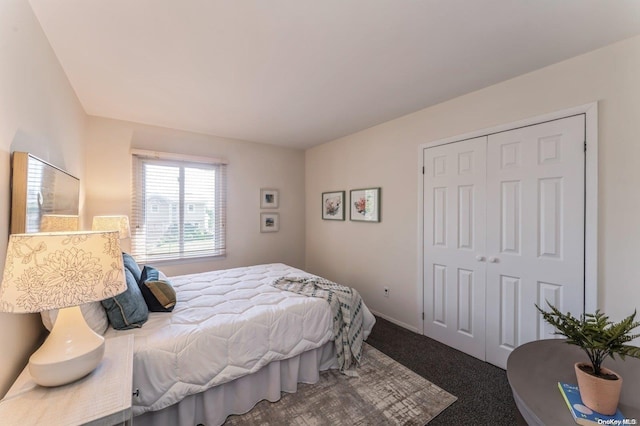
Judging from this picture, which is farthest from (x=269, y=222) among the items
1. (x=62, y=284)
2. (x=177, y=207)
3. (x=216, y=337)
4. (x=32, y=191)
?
(x=62, y=284)

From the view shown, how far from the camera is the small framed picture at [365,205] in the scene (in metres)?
3.36

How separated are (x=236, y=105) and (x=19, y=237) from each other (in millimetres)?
2229

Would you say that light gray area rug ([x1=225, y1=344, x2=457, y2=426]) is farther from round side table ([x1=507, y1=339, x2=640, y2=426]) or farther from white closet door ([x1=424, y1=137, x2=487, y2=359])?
round side table ([x1=507, y1=339, x2=640, y2=426])

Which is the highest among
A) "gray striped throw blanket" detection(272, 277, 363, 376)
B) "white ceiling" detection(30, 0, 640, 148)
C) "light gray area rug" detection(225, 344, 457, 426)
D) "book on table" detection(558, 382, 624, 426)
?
"white ceiling" detection(30, 0, 640, 148)

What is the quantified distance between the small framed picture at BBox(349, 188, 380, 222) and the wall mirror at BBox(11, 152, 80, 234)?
2957 millimetres

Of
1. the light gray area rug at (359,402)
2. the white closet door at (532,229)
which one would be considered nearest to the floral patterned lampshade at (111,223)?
the light gray area rug at (359,402)

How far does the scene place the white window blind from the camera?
10.7ft

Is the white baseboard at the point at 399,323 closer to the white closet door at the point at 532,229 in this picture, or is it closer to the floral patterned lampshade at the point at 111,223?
the white closet door at the point at 532,229

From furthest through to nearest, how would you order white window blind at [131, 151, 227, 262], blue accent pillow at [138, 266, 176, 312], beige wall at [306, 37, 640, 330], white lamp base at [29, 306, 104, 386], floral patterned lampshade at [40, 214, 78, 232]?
white window blind at [131, 151, 227, 262], blue accent pillow at [138, 266, 176, 312], beige wall at [306, 37, 640, 330], floral patterned lampshade at [40, 214, 78, 232], white lamp base at [29, 306, 104, 386]

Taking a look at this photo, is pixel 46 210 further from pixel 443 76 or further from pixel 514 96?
pixel 514 96

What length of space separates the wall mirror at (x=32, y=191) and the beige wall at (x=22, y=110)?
3 centimetres

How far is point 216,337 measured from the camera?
1.68 meters

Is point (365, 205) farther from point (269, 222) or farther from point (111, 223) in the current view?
point (111, 223)

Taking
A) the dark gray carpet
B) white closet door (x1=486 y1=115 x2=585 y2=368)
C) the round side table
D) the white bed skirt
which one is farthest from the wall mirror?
white closet door (x1=486 y1=115 x2=585 y2=368)
